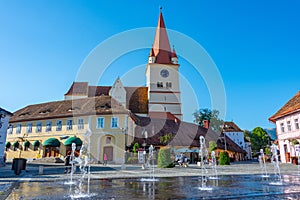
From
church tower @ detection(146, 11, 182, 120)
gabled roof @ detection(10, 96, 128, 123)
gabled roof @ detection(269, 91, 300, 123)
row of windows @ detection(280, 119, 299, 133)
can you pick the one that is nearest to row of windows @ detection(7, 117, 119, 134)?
gabled roof @ detection(10, 96, 128, 123)

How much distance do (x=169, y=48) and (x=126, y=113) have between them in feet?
122

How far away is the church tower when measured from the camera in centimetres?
5675

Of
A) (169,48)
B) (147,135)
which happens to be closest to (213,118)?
(169,48)

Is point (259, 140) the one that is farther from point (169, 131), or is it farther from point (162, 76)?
point (169, 131)

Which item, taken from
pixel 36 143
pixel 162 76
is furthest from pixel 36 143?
pixel 162 76

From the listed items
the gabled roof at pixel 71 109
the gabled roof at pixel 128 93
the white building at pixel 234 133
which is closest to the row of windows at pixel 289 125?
the gabled roof at pixel 71 109

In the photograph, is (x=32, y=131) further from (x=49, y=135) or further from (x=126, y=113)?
(x=126, y=113)

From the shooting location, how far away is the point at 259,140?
79.7 metres

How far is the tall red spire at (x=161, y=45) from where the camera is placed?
6222cm

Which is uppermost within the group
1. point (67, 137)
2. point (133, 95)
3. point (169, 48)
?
point (169, 48)

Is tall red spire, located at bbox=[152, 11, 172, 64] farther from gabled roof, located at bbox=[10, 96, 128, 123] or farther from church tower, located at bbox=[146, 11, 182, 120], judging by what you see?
gabled roof, located at bbox=[10, 96, 128, 123]

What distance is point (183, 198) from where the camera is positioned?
19.5ft

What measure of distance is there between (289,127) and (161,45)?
4199 centimetres

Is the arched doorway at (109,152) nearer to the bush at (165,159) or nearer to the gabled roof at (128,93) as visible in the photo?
the bush at (165,159)
